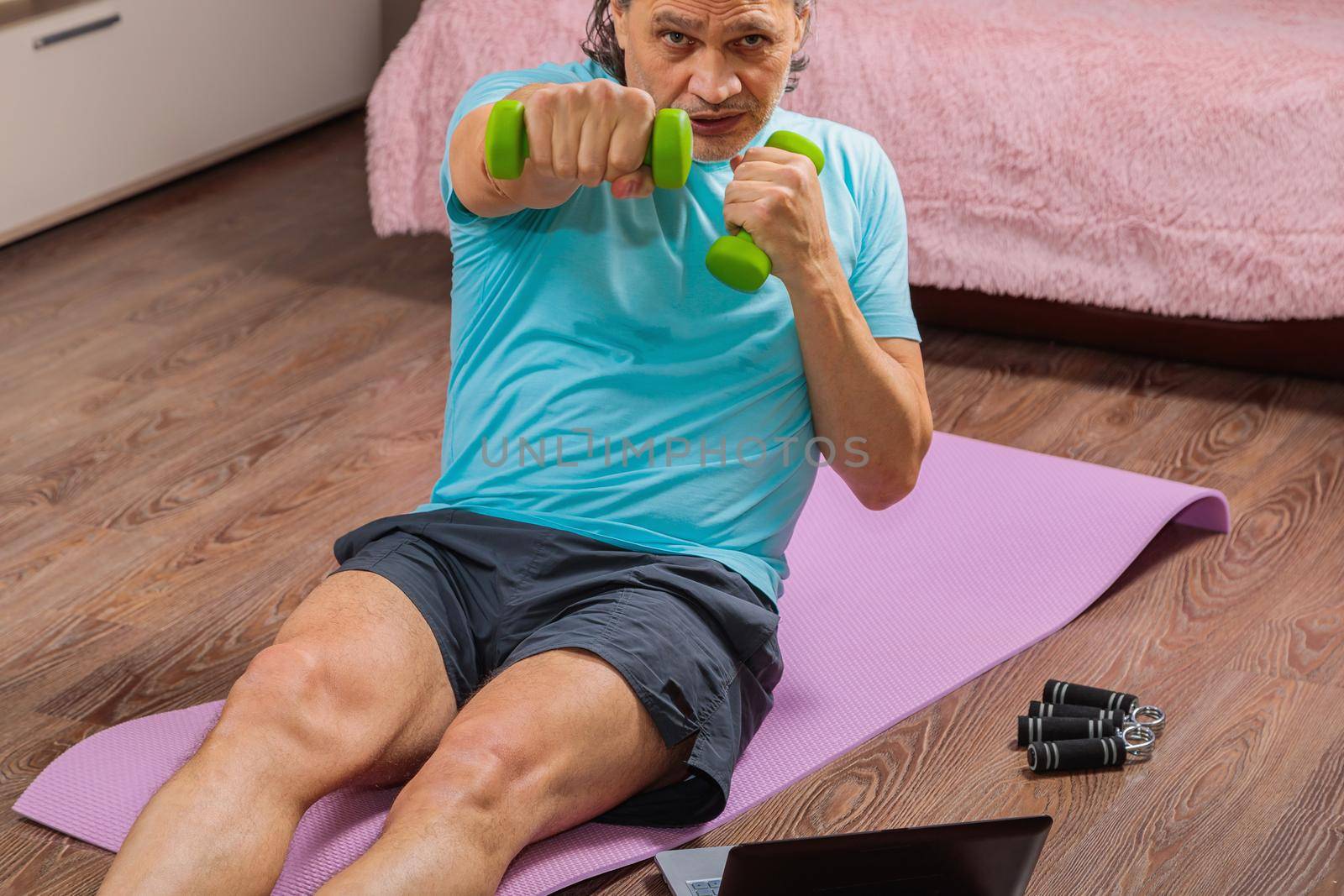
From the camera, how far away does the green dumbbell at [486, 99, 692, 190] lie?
1069 millimetres

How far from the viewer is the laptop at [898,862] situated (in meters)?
1.06

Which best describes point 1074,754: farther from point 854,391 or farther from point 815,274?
point 815,274

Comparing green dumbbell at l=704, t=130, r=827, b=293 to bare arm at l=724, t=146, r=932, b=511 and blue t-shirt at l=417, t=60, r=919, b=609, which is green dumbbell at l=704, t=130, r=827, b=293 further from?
blue t-shirt at l=417, t=60, r=919, b=609

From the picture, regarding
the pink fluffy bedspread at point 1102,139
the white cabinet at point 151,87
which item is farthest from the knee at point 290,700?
the white cabinet at point 151,87

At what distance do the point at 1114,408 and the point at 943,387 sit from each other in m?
0.26

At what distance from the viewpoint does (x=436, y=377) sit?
234 centimetres

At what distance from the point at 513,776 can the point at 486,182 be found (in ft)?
1.60

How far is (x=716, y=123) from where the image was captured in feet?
4.10

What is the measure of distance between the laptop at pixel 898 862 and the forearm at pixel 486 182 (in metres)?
0.55

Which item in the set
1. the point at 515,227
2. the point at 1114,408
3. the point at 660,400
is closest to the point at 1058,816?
the point at 660,400

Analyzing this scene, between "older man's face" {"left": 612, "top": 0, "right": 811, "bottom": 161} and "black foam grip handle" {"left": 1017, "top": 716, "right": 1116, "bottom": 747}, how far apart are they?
0.63 meters

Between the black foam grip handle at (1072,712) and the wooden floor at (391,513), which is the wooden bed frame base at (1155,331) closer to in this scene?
the wooden floor at (391,513)

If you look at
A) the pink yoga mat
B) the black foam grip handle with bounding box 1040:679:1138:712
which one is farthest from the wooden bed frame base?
the black foam grip handle with bounding box 1040:679:1138:712

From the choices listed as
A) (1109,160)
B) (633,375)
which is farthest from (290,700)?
(1109,160)
